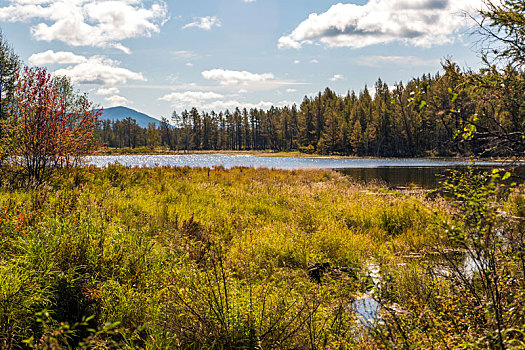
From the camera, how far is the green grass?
325cm

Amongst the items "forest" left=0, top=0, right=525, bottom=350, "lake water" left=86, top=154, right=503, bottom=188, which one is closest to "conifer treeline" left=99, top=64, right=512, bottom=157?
"lake water" left=86, top=154, right=503, bottom=188

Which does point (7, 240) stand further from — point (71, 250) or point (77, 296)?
point (77, 296)

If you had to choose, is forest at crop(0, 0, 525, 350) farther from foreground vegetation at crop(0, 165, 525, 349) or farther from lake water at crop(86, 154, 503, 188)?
lake water at crop(86, 154, 503, 188)

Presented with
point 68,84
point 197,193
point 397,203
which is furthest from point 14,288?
point 68,84

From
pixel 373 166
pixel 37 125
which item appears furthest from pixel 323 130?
pixel 37 125

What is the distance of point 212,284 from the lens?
13.8 feet

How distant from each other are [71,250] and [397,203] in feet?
35.2

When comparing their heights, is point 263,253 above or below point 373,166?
below

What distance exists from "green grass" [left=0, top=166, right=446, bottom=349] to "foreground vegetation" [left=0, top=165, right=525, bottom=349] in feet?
0.07

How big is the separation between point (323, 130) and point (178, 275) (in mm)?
102975

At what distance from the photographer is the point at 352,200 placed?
1222 cm

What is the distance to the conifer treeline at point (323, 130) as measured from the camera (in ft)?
265

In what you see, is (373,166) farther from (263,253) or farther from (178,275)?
(178,275)

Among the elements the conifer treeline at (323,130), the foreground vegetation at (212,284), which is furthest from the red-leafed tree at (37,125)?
the conifer treeline at (323,130)
